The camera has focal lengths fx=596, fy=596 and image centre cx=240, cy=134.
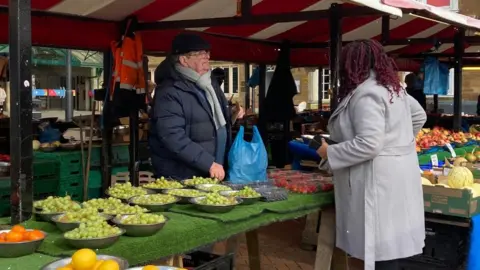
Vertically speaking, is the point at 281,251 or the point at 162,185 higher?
the point at 162,185

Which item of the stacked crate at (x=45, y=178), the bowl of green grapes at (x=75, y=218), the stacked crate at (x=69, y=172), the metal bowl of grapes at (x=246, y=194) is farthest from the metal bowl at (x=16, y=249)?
the stacked crate at (x=69, y=172)

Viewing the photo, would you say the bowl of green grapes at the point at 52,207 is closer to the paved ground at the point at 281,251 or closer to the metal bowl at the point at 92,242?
the metal bowl at the point at 92,242

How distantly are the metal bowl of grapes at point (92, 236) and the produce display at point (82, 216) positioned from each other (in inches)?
5.0

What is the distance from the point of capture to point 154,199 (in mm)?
3217

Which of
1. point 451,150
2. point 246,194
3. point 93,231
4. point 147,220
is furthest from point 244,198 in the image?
Result: point 451,150

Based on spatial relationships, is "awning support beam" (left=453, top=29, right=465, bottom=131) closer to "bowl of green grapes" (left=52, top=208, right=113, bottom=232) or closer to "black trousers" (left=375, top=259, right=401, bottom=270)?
"black trousers" (left=375, top=259, right=401, bottom=270)

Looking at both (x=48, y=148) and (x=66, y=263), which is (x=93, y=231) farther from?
(x=48, y=148)

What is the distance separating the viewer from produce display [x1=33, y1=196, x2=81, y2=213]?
9.53 feet

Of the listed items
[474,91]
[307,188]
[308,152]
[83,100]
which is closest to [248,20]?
[308,152]

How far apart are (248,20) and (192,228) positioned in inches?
118

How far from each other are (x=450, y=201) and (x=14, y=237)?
2.99 metres

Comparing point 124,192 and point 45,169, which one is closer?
point 124,192

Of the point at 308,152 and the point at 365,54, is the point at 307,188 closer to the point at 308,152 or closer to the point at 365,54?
the point at 365,54

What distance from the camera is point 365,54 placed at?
349 centimetres
